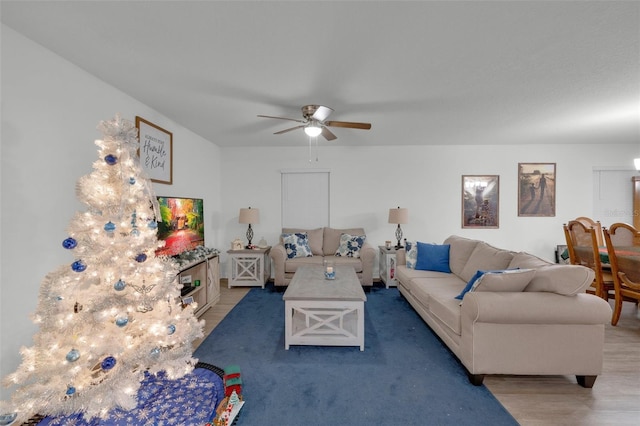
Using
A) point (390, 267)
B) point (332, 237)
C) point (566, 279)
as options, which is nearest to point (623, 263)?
point (566, 279)

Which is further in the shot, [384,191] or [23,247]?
[384,191]

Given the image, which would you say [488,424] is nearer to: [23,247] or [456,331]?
[456,331]

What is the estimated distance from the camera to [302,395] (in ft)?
6.15

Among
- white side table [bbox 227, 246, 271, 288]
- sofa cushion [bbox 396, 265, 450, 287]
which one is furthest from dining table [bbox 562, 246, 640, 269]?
white side table [bbox 227, 246, 271, 288]

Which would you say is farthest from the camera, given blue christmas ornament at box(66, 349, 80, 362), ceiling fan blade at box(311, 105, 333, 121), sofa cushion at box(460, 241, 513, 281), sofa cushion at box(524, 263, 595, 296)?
sofa cushion at box(460, 241, 513, 281)

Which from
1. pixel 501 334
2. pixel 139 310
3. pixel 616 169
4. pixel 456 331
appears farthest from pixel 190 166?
pixel 616 169

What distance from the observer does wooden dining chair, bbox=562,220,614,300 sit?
9.96 feet

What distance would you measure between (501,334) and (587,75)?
7.48ft

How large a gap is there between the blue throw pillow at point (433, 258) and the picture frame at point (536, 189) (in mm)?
2325

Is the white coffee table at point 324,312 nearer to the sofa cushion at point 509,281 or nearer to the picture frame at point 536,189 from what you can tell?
the sofa cushion at point 509,281

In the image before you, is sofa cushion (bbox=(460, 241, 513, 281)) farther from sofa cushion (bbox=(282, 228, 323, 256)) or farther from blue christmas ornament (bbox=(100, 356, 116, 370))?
blue christmas ornament (bbox=(100, 356, 116, 370))

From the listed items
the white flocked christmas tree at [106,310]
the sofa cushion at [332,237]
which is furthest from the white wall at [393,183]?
the white flocked christmas tree at [106,310]

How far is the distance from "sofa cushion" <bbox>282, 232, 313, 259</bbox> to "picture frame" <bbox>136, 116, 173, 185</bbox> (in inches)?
75.8

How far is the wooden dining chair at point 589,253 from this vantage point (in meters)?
3.04
